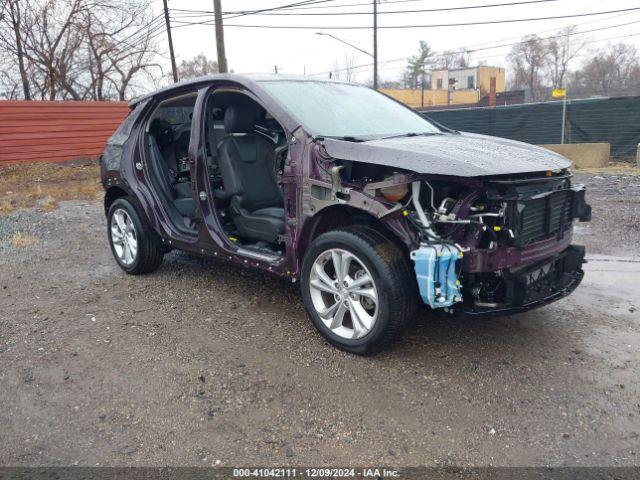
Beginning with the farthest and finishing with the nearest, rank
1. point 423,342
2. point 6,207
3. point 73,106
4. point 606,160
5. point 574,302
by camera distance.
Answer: point 73,106, point 606,160, point 6,207, point 574,302, point 423,342

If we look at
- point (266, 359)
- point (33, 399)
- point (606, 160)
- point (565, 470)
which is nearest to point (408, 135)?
point (266, 359)

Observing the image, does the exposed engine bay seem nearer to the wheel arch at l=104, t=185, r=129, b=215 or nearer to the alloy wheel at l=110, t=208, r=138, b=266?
the alloy wheel at l=110, t=208, r=138, b=266

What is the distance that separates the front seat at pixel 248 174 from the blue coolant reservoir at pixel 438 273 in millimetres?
1493

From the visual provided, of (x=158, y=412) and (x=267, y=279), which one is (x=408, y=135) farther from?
(x=158, y=412)

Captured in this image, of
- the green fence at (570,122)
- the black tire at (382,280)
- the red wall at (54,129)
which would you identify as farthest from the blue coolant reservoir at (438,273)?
the red wall at (54,129)

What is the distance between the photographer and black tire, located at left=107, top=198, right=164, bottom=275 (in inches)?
199

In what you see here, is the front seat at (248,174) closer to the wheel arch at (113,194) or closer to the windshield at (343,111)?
the windshield at (343,111)

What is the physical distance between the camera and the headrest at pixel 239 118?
170 inches

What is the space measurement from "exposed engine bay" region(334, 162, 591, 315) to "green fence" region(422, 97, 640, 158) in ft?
41.8

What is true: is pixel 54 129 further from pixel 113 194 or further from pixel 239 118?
pixel 239 118

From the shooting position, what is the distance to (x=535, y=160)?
10.8ft

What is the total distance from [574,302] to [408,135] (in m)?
1.92

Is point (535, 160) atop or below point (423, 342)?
atop

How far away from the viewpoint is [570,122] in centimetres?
1625
